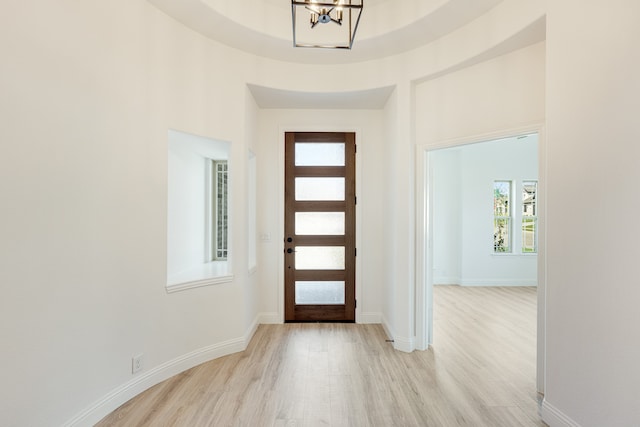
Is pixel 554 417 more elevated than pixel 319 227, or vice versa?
pixel 319 227

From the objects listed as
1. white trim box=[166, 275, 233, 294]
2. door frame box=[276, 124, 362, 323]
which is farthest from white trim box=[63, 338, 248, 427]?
door frame box=[276, 124, 362, 323]

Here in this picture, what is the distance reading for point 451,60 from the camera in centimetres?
298

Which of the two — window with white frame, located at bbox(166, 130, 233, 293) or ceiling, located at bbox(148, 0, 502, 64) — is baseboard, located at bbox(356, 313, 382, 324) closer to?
window with white frame, located at bbox(166, 130, 233, 293)

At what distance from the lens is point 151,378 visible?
2.57 m

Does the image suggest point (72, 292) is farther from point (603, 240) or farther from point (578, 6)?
point (578, 6)

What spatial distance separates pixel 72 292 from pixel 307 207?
2.72 meters

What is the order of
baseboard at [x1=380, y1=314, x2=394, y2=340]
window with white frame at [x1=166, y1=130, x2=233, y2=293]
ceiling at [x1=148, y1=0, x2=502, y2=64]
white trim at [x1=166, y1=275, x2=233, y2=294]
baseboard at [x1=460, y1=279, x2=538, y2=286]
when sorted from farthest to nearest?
baseboard at [x1=460, y1=279, x2=538, y2=286] → baseboard at [x1=380, y1=314, x2=394, y2=340] → window with white frame at [x1=166, y1=130, x2=233, y2=293] → white trim at [x1=166, y1=275, x2=233, y2=294] → ceiling at [x1=148, y1=0, x2=502, y2=64]

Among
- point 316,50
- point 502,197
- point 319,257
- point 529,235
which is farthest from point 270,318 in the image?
point 529,235

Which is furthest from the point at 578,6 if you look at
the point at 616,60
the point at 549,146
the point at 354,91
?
the point at 354,91

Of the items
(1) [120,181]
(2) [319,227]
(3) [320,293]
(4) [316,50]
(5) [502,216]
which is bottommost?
(3) [320,293]

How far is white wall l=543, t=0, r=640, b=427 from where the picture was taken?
63.7 inches

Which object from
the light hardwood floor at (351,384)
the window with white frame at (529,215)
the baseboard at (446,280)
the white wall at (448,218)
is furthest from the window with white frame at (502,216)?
the light hardwood floor at (351,384)

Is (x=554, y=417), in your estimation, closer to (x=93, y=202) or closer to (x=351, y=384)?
(x=351, y=384)

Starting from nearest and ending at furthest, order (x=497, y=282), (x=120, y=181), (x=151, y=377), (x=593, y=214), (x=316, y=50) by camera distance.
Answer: (x=593, y=214)
(x=120, y=181)
(x=151, y=377)
(x=316, y=50)
(x=497, y=282)
